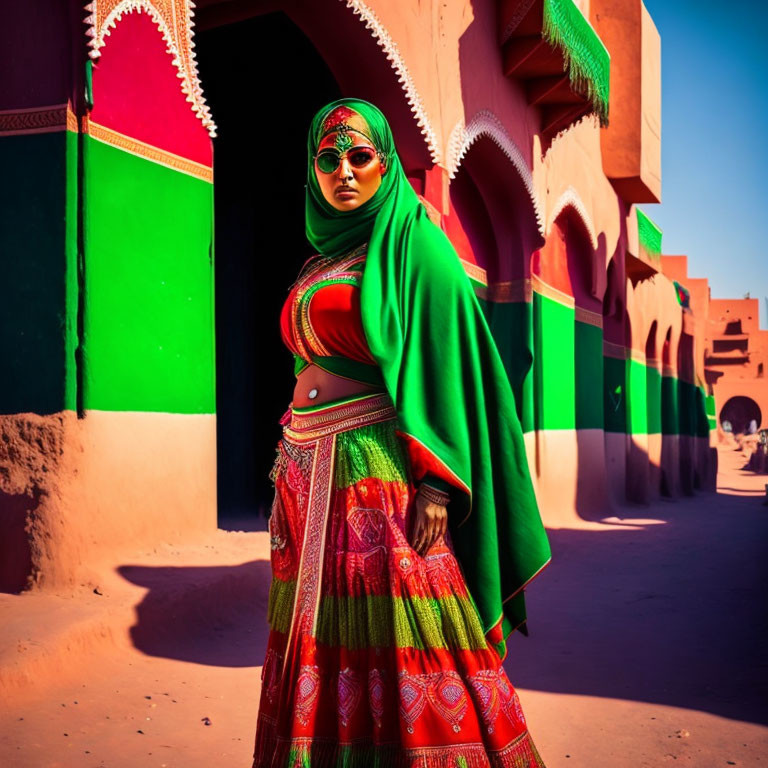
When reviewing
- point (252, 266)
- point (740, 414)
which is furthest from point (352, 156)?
point (740, 414)

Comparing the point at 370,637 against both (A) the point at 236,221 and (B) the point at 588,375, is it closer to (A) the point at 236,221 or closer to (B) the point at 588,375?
(A) the point at 236,221

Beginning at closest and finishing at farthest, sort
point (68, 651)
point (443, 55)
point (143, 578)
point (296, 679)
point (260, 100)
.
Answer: point (296, 679)
point (68, 651)
point (143, 578)
point (443, 55)
point (260, 100)

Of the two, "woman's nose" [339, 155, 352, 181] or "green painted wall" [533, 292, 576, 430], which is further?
"green painted wall" [533, 292, 576, 430]

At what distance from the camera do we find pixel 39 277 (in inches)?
182

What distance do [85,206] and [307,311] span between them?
2.57 metres

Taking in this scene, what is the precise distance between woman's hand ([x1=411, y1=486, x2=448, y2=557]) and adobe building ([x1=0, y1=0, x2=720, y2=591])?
267cm

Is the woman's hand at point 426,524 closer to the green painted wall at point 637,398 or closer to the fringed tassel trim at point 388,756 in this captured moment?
the fringed tassel trim at point 388,756

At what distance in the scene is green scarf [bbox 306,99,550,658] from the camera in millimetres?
2396

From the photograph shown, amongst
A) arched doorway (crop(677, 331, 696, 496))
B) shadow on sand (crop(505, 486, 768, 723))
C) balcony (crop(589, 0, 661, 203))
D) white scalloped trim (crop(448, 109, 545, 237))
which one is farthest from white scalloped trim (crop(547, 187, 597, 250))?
arched doorway (crop(677, 331, 696, 496))

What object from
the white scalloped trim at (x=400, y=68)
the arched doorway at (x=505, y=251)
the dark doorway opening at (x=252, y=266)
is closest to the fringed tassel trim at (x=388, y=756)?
the white scalloped trim at (x=400, y=68)

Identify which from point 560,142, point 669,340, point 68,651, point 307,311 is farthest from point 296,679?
point 669,340

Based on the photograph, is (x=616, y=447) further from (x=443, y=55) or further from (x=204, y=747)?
(x=204, y=747)

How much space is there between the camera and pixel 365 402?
2490 millimetres

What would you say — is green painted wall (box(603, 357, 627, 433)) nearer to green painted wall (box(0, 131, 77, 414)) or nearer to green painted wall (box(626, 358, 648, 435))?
green painted wall (box(626, 358, 648, 435))
